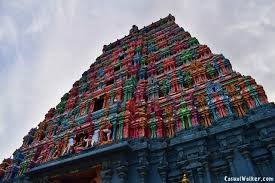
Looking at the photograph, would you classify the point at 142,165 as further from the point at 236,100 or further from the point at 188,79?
the point at 188,79

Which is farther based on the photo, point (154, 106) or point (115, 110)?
point (115, 110)

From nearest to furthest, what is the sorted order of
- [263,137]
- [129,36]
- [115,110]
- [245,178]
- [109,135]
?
[245,178]
[263,137]
[109,135]
[115,110]
[129,36]

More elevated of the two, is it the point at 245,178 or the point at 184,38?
the point at 184,38

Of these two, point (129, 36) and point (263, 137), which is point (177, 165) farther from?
point (129, 36)

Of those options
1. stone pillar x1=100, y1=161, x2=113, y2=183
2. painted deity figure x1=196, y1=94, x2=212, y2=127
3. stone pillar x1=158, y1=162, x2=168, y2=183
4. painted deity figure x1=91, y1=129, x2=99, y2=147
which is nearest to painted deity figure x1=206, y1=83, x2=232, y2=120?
painted deity figure x1=196, y1=94, x2=212, y2=127

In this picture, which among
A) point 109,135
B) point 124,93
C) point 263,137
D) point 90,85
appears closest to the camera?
point 263,137

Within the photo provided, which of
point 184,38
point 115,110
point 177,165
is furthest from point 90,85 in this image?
point 177,165

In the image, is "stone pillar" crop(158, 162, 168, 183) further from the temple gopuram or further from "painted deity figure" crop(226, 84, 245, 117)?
"painted deity figure" crop(226, 84, 245, 117)

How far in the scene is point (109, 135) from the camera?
16.0m

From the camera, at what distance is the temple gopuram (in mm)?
11820

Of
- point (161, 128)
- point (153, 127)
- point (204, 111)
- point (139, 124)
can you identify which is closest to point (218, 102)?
point (204, 111)

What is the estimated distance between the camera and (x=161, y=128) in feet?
49.2

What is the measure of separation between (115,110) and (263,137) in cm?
989

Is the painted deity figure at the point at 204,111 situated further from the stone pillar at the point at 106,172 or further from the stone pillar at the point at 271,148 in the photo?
the stone pillar at the point at 106,172
